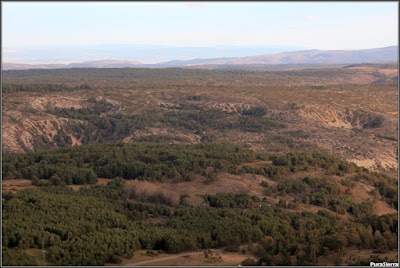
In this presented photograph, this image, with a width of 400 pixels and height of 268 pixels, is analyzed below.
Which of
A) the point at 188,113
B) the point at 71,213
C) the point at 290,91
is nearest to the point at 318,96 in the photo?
the point at 290,91

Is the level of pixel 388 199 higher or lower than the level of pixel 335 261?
lower

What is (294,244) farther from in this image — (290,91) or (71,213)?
(290,91)

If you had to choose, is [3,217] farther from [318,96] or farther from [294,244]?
[318,96]

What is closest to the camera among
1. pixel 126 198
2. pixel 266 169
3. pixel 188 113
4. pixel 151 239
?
pixel 151 239

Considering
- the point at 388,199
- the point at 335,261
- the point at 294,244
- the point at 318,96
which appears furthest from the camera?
the point at 318,96

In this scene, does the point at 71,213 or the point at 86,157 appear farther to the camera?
the point at 86,157

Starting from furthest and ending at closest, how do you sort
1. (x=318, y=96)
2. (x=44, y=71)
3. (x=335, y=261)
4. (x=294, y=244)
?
(x=44, y=71) → (x=318, y=96) → (x=294, y=244) → (x=335, y=261)

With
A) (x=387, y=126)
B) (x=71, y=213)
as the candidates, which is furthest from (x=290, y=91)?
(x=71, y=213)

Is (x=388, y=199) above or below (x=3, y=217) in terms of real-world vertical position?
below

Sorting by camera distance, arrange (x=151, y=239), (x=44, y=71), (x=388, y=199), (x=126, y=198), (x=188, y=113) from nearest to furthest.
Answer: (x=151, y=239)
(x=126, y=198)
(x=388, y=199)
(x=188, y=113)
(x=44, y=71)
